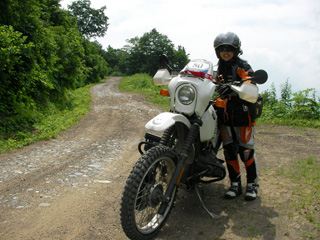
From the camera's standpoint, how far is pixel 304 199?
145 inches

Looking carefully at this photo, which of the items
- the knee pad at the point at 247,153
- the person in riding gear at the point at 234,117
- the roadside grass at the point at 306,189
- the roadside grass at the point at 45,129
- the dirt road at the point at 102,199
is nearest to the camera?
the dirt road at the point at 102,199

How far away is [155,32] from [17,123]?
58180 mm

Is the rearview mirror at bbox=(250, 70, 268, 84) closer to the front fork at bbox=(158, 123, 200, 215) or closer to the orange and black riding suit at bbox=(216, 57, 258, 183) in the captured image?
the orange and black riding suit at bbox=(216, 57, 258, 183)

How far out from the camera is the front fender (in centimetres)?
278

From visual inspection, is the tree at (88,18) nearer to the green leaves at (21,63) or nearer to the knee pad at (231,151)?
the green leaves at (21,63)

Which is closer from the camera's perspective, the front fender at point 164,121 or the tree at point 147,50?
the front fender at point 164,121

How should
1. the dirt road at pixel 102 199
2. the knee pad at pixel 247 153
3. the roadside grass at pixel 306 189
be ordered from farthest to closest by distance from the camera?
the knee pad at pixel 247 153
the roadside grass at pixel 306 189
the dirt road at pixel 102 199

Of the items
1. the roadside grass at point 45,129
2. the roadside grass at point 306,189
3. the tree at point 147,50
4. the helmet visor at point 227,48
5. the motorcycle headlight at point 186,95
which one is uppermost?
the tree at point 147,50

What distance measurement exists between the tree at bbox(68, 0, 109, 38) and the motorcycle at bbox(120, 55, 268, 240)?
5942 cm

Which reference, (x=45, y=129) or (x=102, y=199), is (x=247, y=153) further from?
(x=45, y=129)

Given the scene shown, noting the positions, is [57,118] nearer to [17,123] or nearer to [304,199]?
[17,123]

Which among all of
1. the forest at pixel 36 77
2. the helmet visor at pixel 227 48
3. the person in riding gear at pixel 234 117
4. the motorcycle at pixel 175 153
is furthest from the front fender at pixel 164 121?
the forest at pixel 36 77

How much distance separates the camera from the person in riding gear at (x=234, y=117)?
371cm

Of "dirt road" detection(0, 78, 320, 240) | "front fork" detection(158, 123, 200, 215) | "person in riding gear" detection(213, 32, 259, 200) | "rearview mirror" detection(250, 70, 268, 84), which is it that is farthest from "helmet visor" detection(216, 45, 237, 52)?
"dirt road" detection(0, 78, 320, 240)
